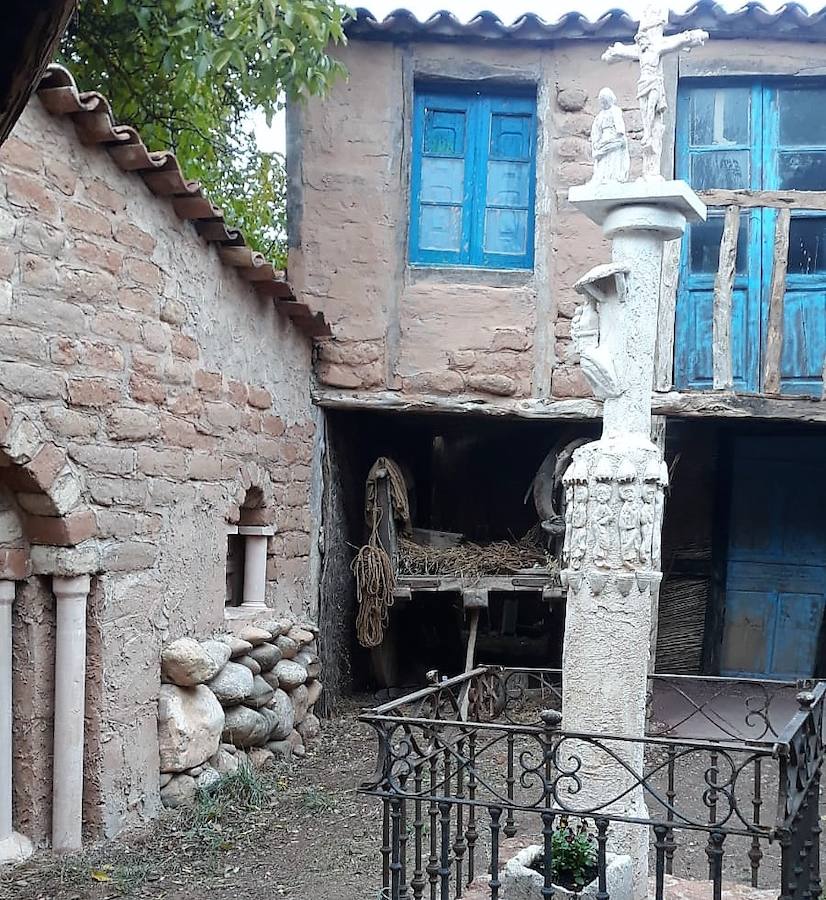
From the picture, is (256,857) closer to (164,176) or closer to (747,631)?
(164,176)

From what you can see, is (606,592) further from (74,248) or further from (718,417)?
(718,417)

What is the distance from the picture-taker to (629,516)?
13.6ft

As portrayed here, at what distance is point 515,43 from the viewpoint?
766 cm

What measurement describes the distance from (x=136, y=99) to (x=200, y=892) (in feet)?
18.1

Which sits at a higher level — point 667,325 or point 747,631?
point 667,325

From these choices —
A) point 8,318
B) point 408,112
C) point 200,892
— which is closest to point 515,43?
point 408,112

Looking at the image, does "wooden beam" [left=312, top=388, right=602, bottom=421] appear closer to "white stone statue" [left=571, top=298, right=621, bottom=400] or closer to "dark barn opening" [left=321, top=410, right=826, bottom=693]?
"dark barn opening" [left=321, top=410, right=826, bottom=693]

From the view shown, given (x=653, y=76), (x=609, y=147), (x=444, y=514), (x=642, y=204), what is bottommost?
(x=444, y=514)

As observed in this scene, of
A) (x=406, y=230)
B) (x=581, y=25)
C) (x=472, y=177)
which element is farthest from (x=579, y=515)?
(x=581, y=25)

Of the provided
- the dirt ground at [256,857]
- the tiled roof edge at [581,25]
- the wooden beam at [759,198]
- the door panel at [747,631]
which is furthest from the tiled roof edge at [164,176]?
the door panel at [747,631]

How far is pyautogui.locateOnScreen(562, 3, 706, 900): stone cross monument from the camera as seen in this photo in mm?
4125

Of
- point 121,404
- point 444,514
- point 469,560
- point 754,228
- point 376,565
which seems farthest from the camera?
point 444,514

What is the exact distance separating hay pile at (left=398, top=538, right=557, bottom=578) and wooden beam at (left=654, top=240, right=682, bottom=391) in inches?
60.4

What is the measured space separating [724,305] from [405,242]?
223cm
